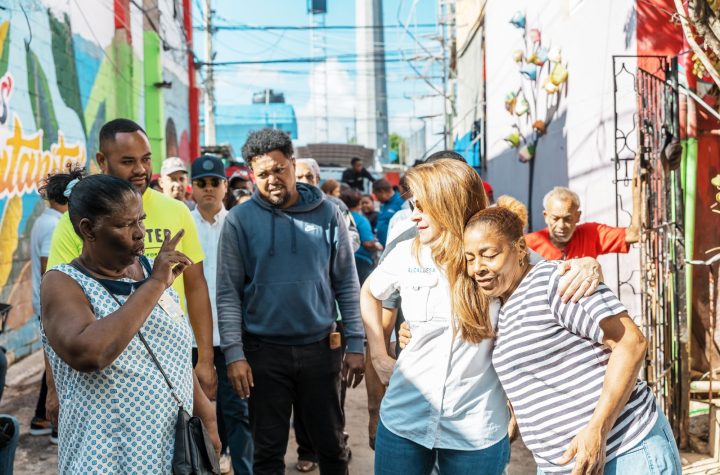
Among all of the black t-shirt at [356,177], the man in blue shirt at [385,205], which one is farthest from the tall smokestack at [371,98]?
the man in blue shirt at [385,205]

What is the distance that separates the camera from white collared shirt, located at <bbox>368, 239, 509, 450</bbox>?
103 inches

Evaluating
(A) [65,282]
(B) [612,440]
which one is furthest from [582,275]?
(A) [65,282]

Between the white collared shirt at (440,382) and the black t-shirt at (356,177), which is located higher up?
the black t-shirt at (356,177)

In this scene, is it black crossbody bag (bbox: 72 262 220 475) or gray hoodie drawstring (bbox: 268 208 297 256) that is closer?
black crossbody bag (bbox: 72 262 220 475)

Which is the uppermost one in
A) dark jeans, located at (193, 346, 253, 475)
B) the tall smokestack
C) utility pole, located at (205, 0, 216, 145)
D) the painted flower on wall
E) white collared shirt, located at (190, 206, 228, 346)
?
the tall smokestack

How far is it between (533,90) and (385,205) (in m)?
3.31

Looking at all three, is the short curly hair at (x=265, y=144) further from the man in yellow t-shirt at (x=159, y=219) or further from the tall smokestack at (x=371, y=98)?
the tall smokestack at (x=371, y=98)

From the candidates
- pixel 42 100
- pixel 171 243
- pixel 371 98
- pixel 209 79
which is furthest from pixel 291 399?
pixel 371 98

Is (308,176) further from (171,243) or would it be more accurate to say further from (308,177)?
(171,243)

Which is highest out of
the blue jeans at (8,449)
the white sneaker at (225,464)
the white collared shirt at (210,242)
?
the white collared shirt at (210,242)

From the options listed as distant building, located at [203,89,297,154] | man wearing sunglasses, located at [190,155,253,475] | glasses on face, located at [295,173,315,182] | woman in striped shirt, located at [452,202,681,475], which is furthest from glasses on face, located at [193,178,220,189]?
distant building, located at [203,89,297,154]

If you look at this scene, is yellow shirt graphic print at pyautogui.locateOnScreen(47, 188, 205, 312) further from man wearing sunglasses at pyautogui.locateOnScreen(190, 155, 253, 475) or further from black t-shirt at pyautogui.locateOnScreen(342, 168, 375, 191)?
black t-shirt at pyautogui.locateOnScreen(342, 168, 375, 191)

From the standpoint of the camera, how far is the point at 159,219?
11.1ft

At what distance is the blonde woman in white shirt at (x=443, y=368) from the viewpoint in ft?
8.58
